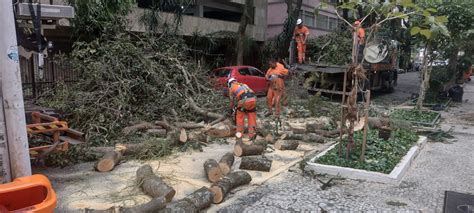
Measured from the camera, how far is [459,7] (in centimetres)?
1072

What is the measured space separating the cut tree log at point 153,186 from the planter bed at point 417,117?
654cm

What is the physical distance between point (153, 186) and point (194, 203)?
2.43ft

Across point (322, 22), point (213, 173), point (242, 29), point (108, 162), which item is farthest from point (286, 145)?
point (322, 22)

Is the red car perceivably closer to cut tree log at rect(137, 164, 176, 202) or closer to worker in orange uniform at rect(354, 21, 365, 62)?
worker in orange uniform at rect(354, 21, 365, 62)

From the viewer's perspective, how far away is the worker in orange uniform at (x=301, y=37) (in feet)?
43.3

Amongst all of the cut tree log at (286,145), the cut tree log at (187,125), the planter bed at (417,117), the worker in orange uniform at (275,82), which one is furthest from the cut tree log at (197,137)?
the planter bed at (417,117)

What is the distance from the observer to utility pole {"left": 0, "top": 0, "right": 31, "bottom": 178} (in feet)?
10.3

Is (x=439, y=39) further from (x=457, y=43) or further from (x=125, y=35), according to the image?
(x=125, y=35)

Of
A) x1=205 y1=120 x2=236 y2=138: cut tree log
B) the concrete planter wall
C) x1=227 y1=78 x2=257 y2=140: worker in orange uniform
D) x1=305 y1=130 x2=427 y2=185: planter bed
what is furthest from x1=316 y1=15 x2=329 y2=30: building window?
the concrete planter wall

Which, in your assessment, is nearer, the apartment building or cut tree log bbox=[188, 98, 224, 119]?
cut tree log bbox=[188, 98, 224, 119]

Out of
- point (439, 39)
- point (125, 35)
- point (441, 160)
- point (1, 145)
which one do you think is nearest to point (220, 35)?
point (125, 35)

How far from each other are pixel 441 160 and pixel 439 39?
208 inches

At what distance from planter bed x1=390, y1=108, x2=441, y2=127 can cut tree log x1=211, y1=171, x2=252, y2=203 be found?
559 cm

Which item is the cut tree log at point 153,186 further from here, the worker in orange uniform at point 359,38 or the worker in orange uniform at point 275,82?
the worker in orange uniform at point 275,82
